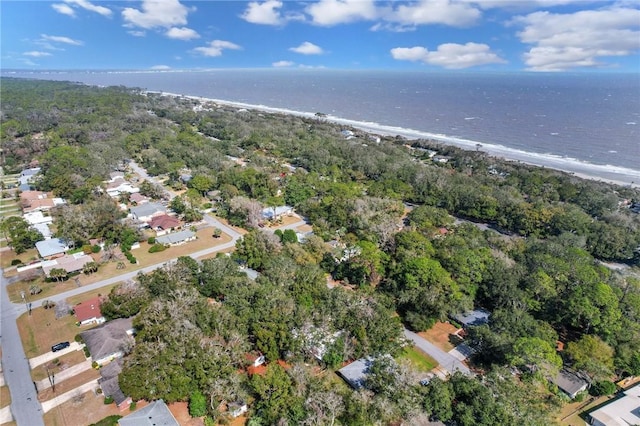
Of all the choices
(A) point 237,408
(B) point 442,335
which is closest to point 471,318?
(B) point 442,335

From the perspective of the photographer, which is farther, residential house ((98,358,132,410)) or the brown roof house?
the brown roof house

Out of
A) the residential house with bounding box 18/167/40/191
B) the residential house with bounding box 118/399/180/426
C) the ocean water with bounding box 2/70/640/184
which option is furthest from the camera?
the ocean water with bounding box 2/70/640/184

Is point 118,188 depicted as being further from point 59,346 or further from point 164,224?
point 59,346

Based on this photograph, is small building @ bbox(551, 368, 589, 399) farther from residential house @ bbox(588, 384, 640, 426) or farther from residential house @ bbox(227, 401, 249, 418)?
residential house @ bbox(227, 401, 249, 418)

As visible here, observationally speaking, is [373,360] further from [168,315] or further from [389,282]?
[168,315]

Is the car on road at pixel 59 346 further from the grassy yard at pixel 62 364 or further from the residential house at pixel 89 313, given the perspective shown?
the residential house at pixel 89 313

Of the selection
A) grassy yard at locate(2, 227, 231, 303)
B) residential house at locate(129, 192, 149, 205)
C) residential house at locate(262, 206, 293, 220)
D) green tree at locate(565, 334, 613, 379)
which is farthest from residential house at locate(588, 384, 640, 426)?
residential house at locate(129, 192, 149, 205)
